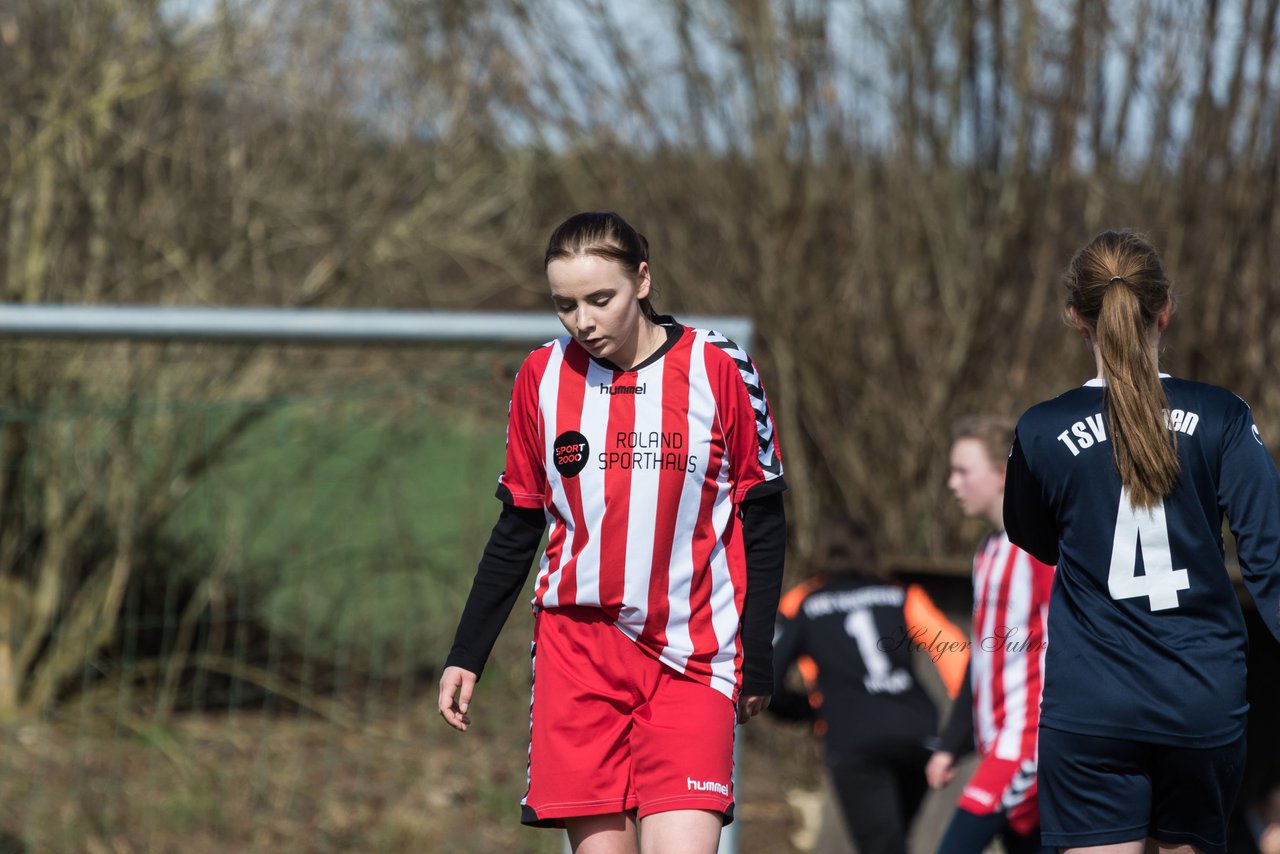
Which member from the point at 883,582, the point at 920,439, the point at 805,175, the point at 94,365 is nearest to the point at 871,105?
the point at 805,175

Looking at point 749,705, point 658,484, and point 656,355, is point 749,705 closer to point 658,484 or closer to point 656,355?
point 658,484

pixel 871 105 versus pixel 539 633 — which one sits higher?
pixel 871 105

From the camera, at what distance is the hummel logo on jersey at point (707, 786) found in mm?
2791

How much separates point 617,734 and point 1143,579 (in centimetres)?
105

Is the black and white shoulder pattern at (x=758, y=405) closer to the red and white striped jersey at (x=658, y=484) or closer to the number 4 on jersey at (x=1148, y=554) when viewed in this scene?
the red and white striped jersey at (x=658, y=484)

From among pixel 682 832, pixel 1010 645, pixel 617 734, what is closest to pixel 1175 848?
pixel 682 832

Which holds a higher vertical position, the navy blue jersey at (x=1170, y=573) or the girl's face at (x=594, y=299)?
the girl's face at (x=594, y=299)

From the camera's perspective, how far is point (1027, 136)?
6406 millimetres

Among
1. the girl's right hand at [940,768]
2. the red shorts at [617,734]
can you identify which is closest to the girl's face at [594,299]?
the red shorts at [617,734]

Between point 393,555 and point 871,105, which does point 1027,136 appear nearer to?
point 871,105

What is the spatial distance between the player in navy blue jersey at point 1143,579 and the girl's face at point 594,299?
828 mm

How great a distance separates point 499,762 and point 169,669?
1.64m

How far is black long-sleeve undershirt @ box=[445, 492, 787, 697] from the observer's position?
2.92m

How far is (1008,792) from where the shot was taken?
159 inches
